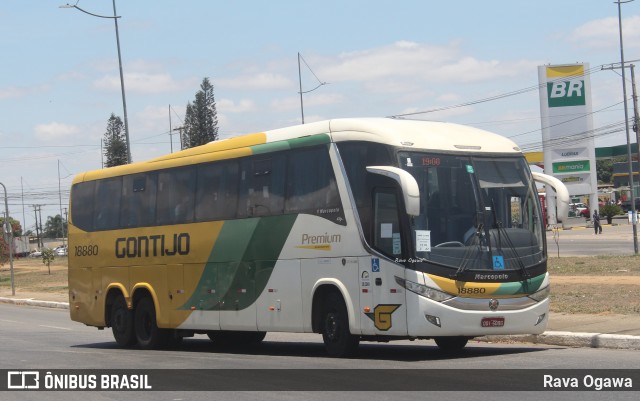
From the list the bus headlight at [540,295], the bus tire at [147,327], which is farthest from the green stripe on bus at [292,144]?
the bus tire at [147,327]

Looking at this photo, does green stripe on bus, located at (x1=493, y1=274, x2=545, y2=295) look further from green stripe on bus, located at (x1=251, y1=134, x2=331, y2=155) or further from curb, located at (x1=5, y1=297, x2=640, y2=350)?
green stripe on bus, located at (x1=251, y1=134, x2=331, y2=155)

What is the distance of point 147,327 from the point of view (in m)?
20.0

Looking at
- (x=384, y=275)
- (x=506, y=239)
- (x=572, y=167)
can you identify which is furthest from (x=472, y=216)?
(x=572, y=167)

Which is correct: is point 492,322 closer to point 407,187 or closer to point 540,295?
point 540,295

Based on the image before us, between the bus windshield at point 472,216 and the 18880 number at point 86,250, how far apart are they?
942 cm

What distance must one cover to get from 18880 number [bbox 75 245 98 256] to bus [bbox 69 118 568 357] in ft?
8.73

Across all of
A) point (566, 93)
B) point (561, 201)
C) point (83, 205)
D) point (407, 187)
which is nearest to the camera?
point (407, 187)

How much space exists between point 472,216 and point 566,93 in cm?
7047

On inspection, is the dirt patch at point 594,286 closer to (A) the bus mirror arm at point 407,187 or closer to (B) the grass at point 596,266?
(B) the grass at point 596,266

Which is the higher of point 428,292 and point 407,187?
point 407,187

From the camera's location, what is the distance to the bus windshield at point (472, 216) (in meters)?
14.0

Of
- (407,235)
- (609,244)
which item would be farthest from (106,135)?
(407,235)

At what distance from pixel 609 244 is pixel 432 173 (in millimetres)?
41065

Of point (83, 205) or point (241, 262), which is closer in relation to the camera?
point (241, 262)
